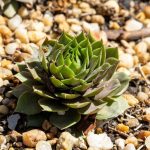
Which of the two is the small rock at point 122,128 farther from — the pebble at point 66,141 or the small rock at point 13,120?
the small rock at point 13,120

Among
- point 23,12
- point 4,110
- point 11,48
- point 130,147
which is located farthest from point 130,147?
point 23,12

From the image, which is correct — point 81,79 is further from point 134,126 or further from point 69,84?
point 134,126

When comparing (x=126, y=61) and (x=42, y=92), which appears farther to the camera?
(x=126, y=61)

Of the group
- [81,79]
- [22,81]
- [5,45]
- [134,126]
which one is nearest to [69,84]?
[81,79]

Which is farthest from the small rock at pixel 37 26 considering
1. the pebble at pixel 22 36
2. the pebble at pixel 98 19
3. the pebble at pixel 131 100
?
the pebble at pixel 131 100

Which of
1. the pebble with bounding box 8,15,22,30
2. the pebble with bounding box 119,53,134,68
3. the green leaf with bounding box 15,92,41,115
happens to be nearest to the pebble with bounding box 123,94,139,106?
the pebble with bounding box 119,53,134,68

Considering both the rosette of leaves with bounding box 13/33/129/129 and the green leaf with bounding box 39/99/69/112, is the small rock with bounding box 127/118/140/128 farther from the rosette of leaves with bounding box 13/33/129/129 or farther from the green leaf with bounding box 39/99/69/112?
the green leaf with bounding box 39/99/69/112

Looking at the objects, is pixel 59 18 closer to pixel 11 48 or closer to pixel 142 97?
pixel 11 48
